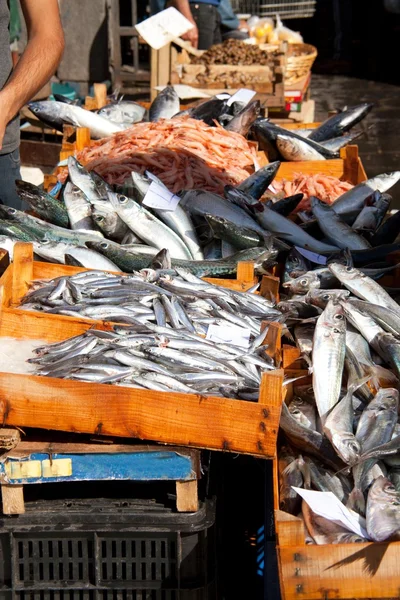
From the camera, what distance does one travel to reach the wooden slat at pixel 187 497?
2.74m

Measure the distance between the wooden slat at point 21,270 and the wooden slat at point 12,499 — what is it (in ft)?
3.48

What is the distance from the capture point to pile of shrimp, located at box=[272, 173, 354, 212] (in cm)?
576

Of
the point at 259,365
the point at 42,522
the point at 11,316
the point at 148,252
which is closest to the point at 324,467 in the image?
the point at 259,365

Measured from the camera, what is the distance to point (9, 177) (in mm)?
4805

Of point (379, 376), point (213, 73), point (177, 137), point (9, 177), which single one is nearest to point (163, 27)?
point (213, 73)

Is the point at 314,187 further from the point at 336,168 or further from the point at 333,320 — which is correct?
the point at 333,320

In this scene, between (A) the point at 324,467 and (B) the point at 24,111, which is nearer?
(A) the point at 324,467

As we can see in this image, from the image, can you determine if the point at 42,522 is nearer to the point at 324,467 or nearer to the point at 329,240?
the point at 324,467

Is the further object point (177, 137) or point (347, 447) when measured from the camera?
point (177, 137)

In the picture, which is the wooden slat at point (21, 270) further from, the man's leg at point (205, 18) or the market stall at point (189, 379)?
the man's leg at point (205, 18)

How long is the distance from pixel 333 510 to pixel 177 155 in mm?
3259

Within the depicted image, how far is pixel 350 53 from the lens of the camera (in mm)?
18500

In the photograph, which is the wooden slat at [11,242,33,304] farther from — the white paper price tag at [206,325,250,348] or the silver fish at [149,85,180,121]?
the silver fish at [149,85,180,121]

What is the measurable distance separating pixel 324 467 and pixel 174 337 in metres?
0.74
